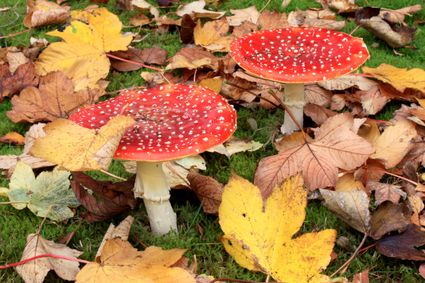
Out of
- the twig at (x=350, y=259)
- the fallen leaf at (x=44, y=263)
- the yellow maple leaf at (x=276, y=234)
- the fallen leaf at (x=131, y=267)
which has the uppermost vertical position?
the yellow maple leaf at (x=276, y=234)

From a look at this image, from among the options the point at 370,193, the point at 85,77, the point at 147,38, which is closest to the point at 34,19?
the point at 147,38

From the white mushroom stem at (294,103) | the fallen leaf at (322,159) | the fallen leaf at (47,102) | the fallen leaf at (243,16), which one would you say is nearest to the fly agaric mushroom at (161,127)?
the fallen leaf at (322,159)

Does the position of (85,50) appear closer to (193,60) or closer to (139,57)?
(139,57)

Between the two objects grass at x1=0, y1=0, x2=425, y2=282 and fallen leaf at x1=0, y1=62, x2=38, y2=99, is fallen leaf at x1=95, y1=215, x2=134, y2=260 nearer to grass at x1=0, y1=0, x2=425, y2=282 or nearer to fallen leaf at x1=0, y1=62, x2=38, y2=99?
grass at x1=0, y1=0, x2=425, y2=282

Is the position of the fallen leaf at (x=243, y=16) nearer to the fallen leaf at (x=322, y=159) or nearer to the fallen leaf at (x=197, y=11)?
the fallen leaf at (x=197, y=11)

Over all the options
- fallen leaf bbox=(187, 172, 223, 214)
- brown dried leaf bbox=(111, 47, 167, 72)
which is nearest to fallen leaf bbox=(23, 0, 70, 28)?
brown dried leaf bbox=(111, 47, 167, 72)

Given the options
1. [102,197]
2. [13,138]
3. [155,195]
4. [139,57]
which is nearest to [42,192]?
[102,197]

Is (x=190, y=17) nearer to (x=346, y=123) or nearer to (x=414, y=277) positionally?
(x=346, y=123)
